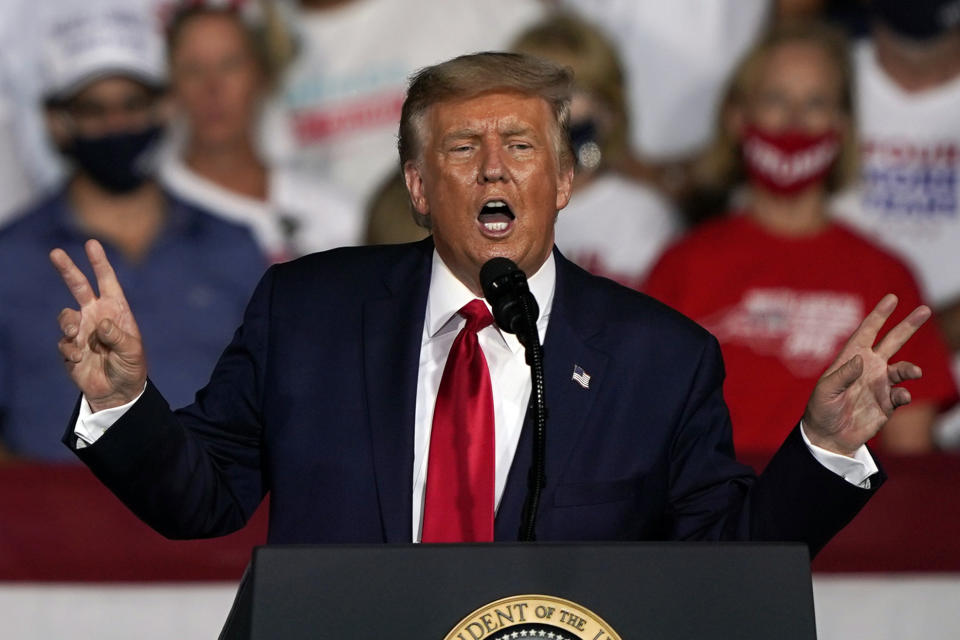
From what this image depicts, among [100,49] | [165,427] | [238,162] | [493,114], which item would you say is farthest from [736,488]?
[100,49]

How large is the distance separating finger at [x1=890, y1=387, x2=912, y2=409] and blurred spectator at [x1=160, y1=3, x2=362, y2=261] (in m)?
2.49

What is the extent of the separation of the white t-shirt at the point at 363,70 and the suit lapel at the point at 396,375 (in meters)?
2.05

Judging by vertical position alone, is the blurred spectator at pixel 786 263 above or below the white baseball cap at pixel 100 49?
below

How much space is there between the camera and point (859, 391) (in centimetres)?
152

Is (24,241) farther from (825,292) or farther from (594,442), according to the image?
(594,442)

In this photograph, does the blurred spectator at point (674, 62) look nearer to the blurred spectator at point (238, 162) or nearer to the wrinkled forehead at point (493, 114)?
the blurred spectator at point (238, 162)

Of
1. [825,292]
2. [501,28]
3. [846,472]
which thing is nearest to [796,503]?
[846,472]

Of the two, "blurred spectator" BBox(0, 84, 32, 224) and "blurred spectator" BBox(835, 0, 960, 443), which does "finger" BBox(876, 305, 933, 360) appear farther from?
"blurred spectator" BBox(0, 84, 32, 224)

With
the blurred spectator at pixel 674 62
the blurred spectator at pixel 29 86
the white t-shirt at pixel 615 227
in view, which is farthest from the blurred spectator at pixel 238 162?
the blurred spectator at pixel 674 62

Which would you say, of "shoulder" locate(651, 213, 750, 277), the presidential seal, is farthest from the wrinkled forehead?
"shoulder" locate(651, 213, 750, 277)

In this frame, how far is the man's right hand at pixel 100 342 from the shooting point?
4.91 ft

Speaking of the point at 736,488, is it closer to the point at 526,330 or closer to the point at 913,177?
the point at 526,330

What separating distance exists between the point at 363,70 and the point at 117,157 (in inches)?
26.3

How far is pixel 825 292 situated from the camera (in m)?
3.80
